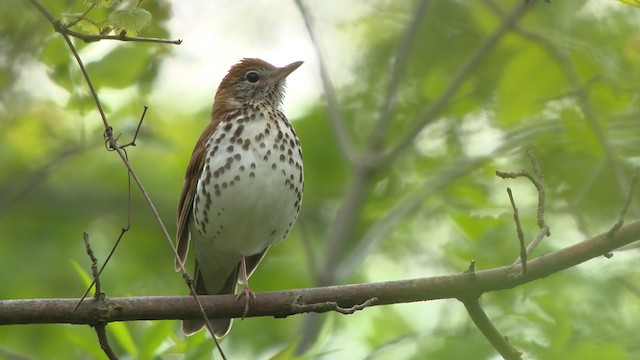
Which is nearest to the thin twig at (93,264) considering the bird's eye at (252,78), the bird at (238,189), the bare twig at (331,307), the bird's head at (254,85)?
the bare twig at (331,307)

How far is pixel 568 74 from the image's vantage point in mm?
7059

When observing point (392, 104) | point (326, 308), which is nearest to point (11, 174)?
point (392, 104)

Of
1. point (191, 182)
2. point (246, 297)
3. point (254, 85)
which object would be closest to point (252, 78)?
point (254, 85)

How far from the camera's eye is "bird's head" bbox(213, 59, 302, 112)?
7938mm

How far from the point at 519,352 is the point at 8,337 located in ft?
18.2

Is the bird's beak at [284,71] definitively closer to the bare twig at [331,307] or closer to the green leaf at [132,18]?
the bare twig at [331,307]

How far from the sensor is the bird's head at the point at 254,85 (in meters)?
7.94

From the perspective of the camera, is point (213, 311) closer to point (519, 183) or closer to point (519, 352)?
point (519, 352)

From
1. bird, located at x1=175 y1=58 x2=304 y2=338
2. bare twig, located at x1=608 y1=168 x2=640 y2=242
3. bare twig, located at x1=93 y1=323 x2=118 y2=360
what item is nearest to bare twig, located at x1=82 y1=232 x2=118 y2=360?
bare twig, located at x1=93 y1=323 x2=118 y2=360

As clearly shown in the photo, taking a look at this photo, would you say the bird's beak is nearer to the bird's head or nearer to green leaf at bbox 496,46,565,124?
the bird's head

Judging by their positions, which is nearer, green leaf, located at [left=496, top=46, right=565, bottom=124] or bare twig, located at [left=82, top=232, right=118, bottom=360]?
bare twig, located at [left=82, top=232, right=118, bottom=360]

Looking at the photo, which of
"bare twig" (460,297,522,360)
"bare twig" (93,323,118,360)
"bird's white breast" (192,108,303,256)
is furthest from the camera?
"bird's white breast" (192,108,303,256)

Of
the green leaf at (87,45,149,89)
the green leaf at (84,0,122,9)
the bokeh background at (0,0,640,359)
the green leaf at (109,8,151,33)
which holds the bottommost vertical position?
the bokeh background at (0,0,640,359)

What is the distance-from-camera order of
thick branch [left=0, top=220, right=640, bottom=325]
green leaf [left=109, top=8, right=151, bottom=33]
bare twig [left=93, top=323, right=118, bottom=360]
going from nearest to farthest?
green leaf [left=109, top=8, right=151, bottom=33]
bare twig [left=93, top=323, right=118, bottom=360]
thick branch [left=0, top=220, right=640, bottom=325]
